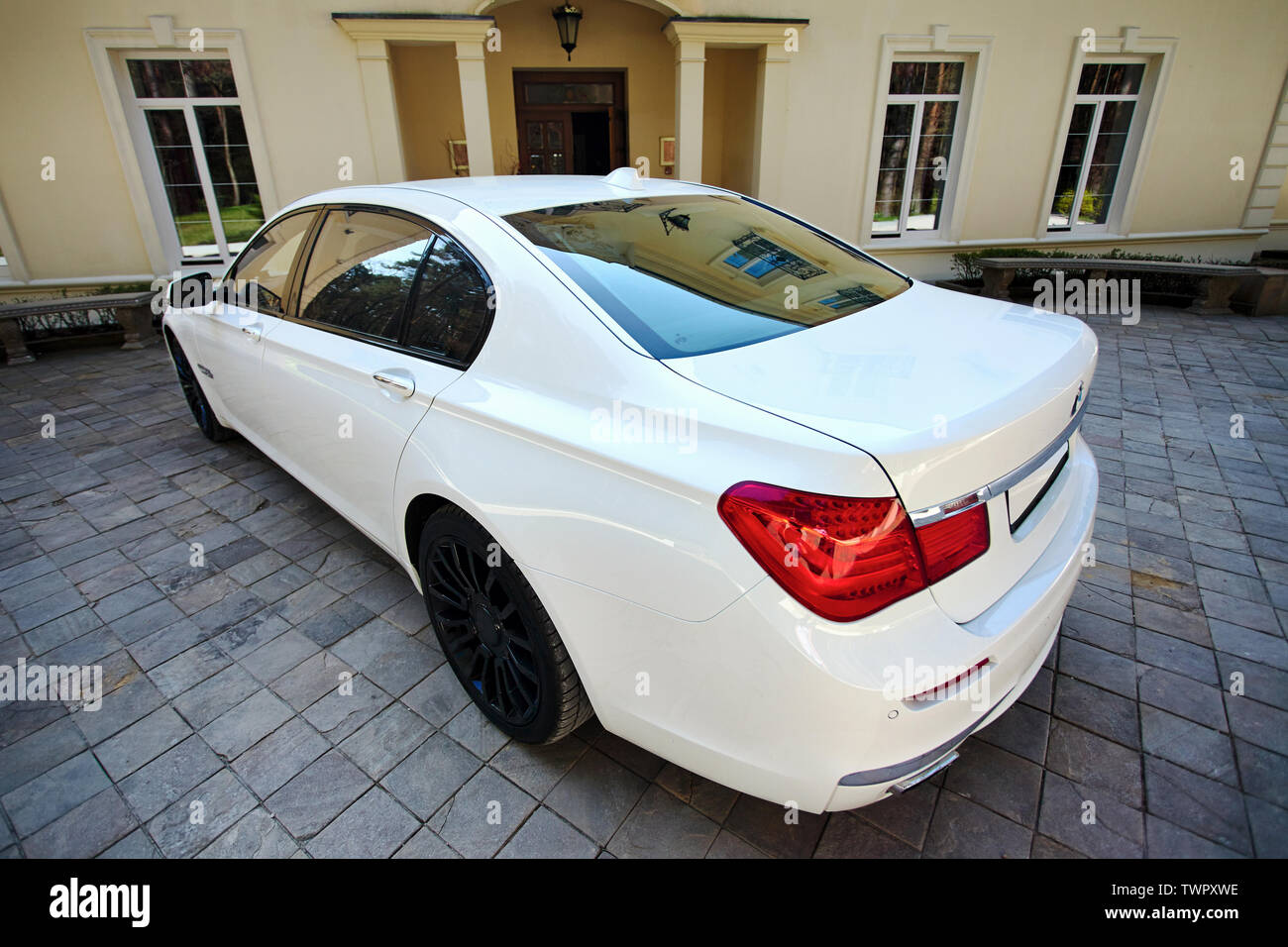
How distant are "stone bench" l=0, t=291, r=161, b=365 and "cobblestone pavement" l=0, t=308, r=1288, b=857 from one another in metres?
4.21

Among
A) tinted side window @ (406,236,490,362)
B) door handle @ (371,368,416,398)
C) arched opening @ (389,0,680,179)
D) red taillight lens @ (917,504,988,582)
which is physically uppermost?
arched opening @ (389,0,680,179)

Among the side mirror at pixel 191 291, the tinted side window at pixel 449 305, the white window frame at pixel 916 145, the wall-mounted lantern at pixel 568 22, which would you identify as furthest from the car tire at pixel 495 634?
the white window frame at pixel 916 145

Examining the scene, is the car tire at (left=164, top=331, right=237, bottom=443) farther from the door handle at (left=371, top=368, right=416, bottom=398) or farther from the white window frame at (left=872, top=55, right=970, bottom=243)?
the white window frame at (left=872, top=55, right=970, bottom=243)

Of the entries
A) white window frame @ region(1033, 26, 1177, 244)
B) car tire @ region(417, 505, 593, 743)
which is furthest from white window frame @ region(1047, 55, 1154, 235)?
car tire @ region(417, 505, 593, 743)

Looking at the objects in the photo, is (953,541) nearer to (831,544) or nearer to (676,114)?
(831,544)

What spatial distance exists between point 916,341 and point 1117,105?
10.8 meters

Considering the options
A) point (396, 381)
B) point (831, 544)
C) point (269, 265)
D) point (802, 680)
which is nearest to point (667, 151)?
point (269, 265)

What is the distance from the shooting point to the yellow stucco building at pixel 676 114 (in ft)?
22.6

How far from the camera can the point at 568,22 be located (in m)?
7.75

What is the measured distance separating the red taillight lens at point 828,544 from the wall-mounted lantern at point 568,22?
28.2ft

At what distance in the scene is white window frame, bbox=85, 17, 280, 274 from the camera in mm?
6762

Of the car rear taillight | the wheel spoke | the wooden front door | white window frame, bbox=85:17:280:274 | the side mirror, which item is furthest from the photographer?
the wooden front door

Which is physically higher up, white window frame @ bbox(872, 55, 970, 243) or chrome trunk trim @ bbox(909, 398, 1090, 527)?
white window frame @ bbox(872, 55, 970, 243)
